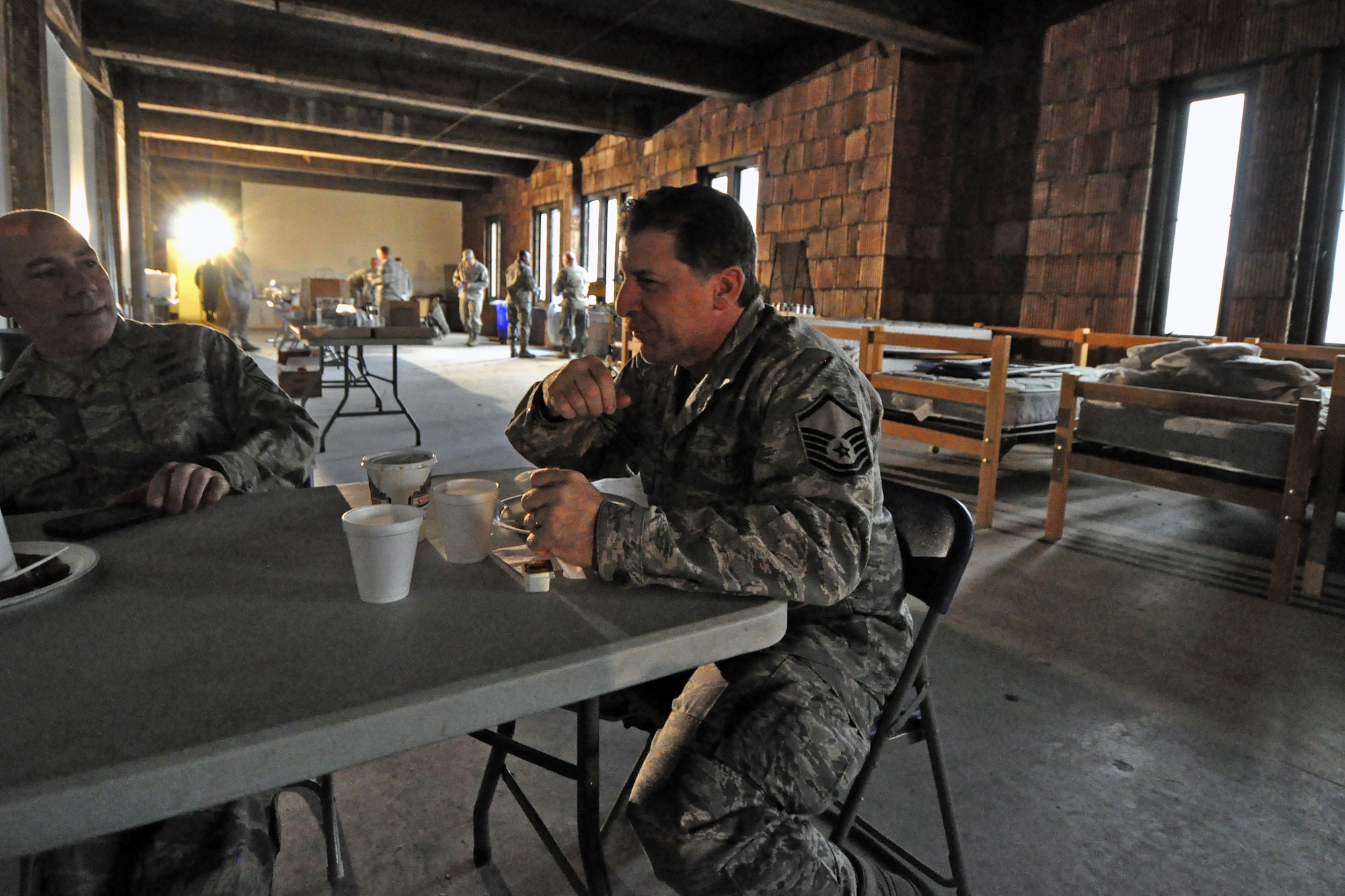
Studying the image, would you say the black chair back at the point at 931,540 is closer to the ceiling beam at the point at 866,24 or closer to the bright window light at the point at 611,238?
the ceiling beam at the point at 866,24

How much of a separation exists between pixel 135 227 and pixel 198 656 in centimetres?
1145

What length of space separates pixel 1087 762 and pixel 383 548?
5.43ft

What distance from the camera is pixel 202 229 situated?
16984 mm

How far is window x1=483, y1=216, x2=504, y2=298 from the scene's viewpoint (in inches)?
627

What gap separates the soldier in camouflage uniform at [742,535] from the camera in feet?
3.01

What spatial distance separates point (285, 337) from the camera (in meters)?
10.5

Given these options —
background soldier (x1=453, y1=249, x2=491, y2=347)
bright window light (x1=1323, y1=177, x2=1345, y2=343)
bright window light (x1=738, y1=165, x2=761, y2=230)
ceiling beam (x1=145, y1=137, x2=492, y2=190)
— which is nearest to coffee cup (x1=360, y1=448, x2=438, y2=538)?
bright window light (x1=1323, y1=177, x2=1345, y2=343)

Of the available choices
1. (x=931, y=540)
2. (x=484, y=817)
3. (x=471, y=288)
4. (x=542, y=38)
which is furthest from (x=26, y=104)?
(x=471, y=288)

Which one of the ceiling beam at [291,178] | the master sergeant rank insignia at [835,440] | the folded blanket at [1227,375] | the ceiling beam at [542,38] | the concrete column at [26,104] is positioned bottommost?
the master sergeant rank insignia at [835,440]

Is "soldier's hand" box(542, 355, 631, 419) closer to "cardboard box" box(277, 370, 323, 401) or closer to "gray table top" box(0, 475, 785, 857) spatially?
"gray table top" box(0, 475, 785, 857)

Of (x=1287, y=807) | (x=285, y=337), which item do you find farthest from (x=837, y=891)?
(x=285, y=337)

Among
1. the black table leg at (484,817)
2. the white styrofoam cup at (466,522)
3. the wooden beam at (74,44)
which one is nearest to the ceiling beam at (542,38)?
the wooden beam at (74,44)

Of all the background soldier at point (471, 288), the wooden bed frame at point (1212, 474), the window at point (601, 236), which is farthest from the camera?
the background soldier at point (471, 288)

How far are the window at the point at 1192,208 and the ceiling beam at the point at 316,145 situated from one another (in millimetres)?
10664
